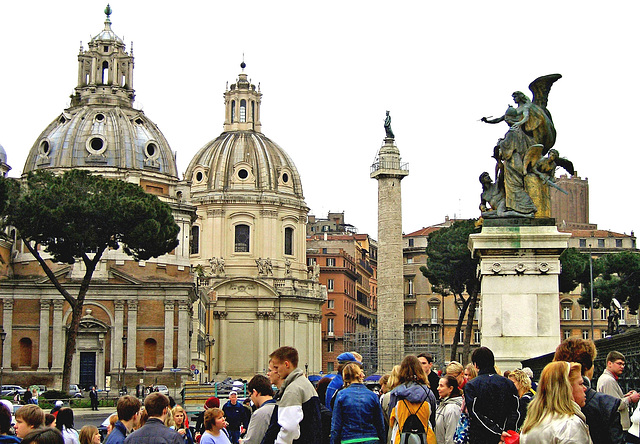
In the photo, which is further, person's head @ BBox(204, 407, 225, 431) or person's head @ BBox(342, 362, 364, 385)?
person's head @ BBox(204, 407, 225, 431)

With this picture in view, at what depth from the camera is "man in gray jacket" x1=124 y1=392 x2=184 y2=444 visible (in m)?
9.80

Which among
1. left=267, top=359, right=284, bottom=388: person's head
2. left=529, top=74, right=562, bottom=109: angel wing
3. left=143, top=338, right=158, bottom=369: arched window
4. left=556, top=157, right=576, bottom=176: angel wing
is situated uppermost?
left=529, top=74, right=562, bottom=109: angel wing

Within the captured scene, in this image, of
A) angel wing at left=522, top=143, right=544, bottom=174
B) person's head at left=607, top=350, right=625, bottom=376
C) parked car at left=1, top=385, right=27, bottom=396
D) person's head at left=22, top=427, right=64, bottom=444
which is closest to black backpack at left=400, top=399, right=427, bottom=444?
person's head at left=607, top=350, right=625, bottom=376

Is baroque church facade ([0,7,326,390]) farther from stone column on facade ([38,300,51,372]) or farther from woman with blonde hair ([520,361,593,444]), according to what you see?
woman with blonde hair ([520,361,593,444])

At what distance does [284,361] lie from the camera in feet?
33.4

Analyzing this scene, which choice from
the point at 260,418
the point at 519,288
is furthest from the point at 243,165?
the point at 260,418

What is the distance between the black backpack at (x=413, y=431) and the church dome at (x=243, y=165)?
93.4m

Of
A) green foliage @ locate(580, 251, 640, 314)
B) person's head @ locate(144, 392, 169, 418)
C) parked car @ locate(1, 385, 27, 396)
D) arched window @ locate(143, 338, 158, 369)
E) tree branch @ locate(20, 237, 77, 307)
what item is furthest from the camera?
green foliage @ locate(580, 251, 640, 314)

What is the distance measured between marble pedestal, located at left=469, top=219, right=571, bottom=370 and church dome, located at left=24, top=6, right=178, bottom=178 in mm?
65245

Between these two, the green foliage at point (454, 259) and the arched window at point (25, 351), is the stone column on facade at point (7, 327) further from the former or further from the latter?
the green foliage at point (454, 259)

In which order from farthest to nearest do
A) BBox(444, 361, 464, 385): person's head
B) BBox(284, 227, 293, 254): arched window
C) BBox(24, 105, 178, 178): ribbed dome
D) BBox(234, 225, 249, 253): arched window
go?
BBox(284, 227, 293, 254): arched window → BBox(234, 225, 249, 253): arched window → BBox(24, 105, 178, 178): ribbed dome → BBox(444, 361, 464, 385): person's head

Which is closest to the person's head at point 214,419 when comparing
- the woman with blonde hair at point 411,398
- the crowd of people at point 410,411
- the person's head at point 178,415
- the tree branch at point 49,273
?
the crowd of people at point 410,411

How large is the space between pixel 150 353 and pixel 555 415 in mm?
67771

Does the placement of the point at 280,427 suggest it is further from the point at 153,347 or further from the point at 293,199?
the point at 293,199
